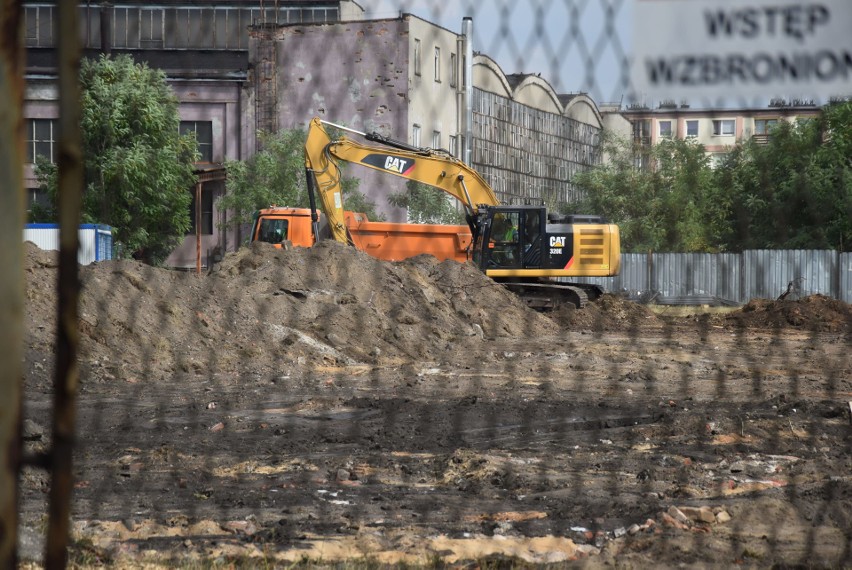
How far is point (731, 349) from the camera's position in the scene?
1622 centimetres

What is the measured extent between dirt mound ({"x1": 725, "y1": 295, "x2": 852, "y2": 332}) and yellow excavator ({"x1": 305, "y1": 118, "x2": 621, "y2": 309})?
277 cm

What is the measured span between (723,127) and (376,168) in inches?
683

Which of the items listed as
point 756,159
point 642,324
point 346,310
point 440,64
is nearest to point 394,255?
point 642,324

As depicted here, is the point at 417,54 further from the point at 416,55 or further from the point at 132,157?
the point at 132,157

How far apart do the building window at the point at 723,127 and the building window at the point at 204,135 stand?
78.2ft

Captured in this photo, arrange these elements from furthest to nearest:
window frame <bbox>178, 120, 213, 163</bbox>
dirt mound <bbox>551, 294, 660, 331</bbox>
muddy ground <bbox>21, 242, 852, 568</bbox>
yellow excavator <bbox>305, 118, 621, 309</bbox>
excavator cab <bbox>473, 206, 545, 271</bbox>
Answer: window frame <bbox>178, 120, 213, 163</bbox>
excavator cab <bbox>473, 206, 545, 271</bbox>
dirt mound <bbox>551, 294, 660, 331</bbox>
yellow excavator <bbox>305, 118, 621, 309</bbox>
muddy ground <bbox>21, 242, 852, 568</bbox>

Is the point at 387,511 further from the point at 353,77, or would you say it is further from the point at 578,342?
the point at 578,342

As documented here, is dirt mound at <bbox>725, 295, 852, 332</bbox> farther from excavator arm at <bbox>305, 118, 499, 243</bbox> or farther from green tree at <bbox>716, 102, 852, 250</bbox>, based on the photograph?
green tree at <bbox>716, 102, 852, 250</bbox>

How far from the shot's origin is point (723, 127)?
2.97m

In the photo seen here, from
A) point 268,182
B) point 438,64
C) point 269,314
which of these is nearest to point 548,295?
point 268,182

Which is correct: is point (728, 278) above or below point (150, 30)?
below

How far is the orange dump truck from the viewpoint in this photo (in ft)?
67.8

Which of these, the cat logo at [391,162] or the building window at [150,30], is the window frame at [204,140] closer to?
the building window at [150,30]

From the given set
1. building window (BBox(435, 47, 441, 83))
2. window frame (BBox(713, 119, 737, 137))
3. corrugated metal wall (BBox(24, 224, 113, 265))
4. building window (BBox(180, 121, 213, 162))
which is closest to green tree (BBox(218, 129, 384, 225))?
building window (BBox(180, 121, 213, 162))
